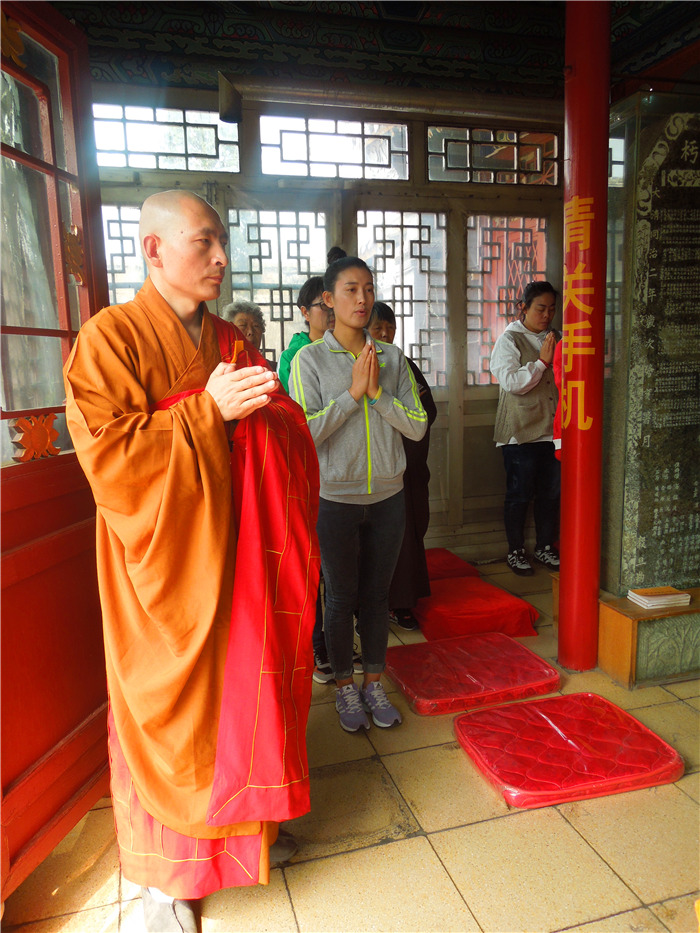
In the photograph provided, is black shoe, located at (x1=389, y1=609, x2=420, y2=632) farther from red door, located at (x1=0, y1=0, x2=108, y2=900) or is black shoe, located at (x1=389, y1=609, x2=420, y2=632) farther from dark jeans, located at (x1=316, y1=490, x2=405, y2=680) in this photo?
red door, located at (x1=0, y1=0, x2=108, y2=900)

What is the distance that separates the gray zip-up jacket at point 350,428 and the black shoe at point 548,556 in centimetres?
216

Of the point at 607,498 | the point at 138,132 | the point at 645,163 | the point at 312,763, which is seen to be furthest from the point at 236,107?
the point at 312,763

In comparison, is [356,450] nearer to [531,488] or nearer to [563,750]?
[563,750]

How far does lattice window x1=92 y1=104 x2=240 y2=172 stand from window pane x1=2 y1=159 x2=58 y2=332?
1.93 meters

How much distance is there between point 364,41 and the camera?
383 cm

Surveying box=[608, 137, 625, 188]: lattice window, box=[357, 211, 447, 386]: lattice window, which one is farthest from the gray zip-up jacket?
box=[357, 211, 447, 386]: lattice window

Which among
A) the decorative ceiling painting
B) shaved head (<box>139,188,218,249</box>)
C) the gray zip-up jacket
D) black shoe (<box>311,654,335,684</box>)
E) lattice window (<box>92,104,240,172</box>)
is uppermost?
the decorative ceiling painting

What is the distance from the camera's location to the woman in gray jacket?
2.19 m

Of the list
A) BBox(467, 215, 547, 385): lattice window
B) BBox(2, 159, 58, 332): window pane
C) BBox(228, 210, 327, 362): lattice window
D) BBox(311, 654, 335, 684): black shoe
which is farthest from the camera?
BBox(467, 215, 547, 385): lattice window

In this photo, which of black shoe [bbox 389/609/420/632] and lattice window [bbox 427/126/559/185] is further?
lattice window [bbox 427/126/559/185]

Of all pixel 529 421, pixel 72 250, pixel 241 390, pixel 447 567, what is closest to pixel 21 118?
pixel 72 250

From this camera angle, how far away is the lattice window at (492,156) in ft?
13.8

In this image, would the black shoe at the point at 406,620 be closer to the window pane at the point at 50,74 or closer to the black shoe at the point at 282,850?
the black shoe at the point at 282,850

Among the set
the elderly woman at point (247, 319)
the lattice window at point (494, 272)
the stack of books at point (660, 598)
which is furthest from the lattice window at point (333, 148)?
the stack of books at point (660, 598)
